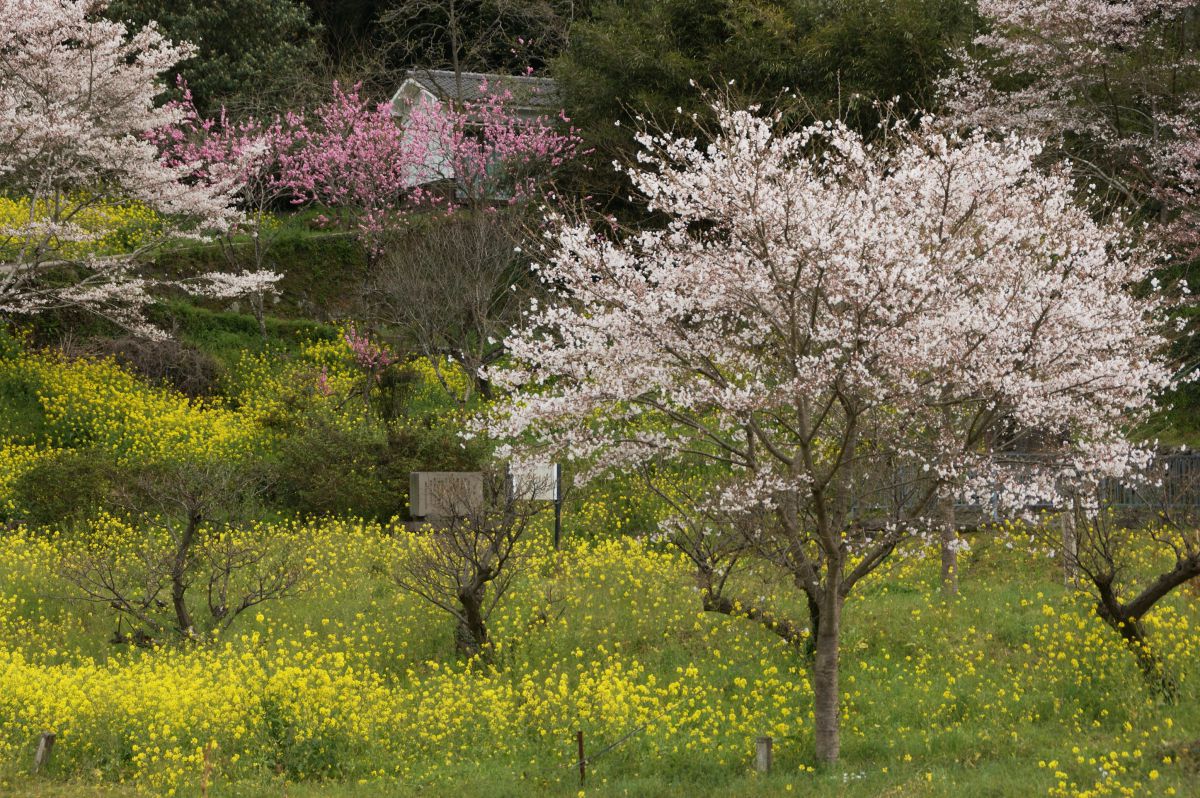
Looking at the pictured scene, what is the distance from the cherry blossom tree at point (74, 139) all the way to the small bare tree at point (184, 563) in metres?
4.60

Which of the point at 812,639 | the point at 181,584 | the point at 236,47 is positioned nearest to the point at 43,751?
the point at 181,584

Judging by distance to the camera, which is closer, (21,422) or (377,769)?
(377,769)

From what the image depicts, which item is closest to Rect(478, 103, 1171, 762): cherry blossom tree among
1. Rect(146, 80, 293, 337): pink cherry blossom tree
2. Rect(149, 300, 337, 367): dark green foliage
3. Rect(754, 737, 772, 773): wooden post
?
A: Rect(754, 737, 772, 773): wooden post

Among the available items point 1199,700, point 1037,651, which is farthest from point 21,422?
point 1199,700

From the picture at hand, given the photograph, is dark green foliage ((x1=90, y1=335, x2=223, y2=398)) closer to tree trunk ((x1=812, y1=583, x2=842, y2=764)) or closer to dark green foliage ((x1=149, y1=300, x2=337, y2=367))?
dark green foliage ((x1=149, y1=300, x2=337, y2=367))

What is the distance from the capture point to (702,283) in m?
11.0

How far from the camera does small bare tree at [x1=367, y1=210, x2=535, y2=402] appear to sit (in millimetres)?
23516

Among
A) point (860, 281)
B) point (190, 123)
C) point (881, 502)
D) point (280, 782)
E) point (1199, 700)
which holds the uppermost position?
point (190, 123)

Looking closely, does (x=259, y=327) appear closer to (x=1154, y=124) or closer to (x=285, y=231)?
(x=285, y=231)

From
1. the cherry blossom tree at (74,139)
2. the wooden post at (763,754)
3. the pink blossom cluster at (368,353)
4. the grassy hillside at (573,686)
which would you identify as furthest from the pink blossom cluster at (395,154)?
the wooden post at (763,754)

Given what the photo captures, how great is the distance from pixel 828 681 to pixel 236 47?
30.6 meters

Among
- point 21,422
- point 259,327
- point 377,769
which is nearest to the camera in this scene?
point 377,769

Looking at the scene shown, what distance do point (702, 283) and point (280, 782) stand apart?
5.89 meters

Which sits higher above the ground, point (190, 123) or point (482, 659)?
point (190, 123)
